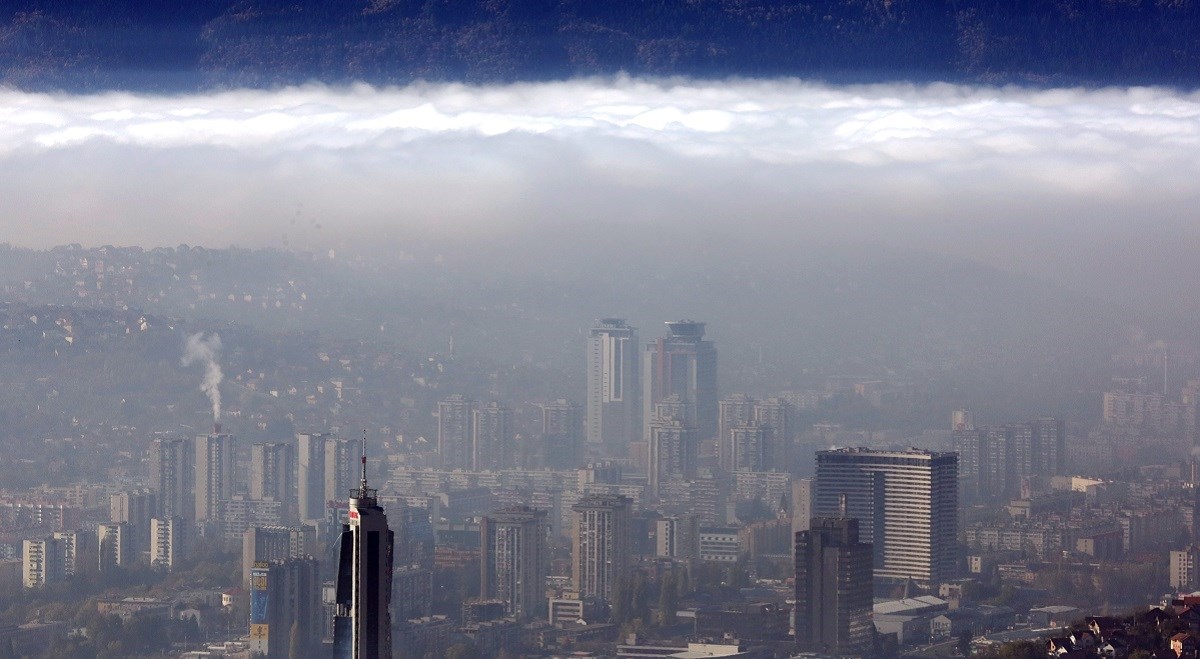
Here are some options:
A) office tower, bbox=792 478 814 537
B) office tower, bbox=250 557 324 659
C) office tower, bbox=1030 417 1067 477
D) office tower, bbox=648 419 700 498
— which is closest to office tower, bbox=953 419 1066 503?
office tower, bbox=1030 417 1067 477

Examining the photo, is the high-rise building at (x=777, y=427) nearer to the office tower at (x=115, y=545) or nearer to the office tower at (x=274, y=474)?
the office tower at (x=274, y=474)

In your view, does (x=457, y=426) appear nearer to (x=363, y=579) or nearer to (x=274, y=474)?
(x=274, y=474)

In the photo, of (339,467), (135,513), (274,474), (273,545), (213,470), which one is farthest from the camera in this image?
(213,470)

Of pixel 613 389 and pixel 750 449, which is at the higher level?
pixel 613 389

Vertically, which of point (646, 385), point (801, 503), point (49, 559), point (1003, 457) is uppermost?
point (646, 385)

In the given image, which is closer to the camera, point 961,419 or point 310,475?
point 961,419

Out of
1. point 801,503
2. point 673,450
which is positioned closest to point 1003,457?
point 801,503
